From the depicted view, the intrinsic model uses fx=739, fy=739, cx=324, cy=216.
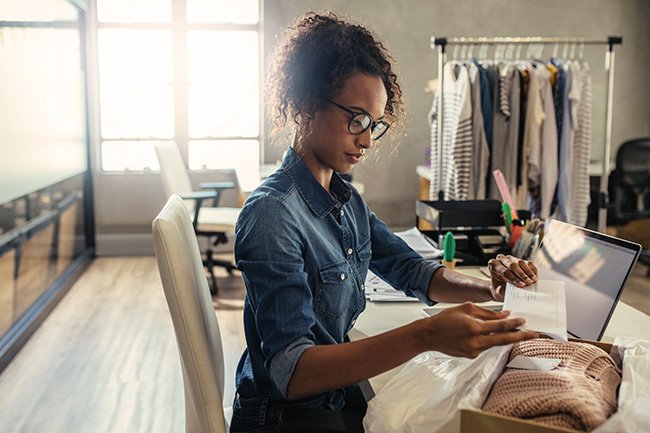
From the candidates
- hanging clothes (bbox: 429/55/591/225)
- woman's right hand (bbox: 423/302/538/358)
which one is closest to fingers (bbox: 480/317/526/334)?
woman's right hand (bbox: 423/302/538/358)

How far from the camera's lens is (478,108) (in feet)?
12.7

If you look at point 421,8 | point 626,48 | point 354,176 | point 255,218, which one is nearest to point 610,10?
point 626,48

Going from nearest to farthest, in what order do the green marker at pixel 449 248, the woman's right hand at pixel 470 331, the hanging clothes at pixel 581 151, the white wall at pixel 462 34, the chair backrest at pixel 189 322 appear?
the woman's right hand at pixel 470 331 < the chair backrest at pixel 189 322 < the green marker at pixel 449 248 < the hanging clothes at pixel 581 151 < the white wall at pixel 462 34


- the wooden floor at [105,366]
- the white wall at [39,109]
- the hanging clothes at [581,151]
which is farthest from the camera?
the hanging clothes at [581,151]

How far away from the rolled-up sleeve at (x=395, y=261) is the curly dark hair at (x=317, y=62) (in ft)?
1.18

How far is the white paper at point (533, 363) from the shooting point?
1.03 metres

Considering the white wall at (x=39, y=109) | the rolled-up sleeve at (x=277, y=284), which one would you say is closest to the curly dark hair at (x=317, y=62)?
the rolled-up sleeve at (x=277, y=284)

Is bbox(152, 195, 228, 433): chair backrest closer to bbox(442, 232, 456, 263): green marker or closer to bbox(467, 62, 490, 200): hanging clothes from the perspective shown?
bbox(442, 232, 456, 263): green marker

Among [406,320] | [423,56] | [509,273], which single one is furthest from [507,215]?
[423,56]

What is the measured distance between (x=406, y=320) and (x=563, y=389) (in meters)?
0.74

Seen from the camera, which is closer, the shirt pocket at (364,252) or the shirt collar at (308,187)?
the shirt collar at (308,187)

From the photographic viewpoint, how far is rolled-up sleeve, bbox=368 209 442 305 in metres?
1.58

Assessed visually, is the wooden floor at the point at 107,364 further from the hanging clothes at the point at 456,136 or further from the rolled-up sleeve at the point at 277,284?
the rolled-up sleeve at the point at 277,284

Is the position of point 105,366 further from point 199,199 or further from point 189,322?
point 189,322
